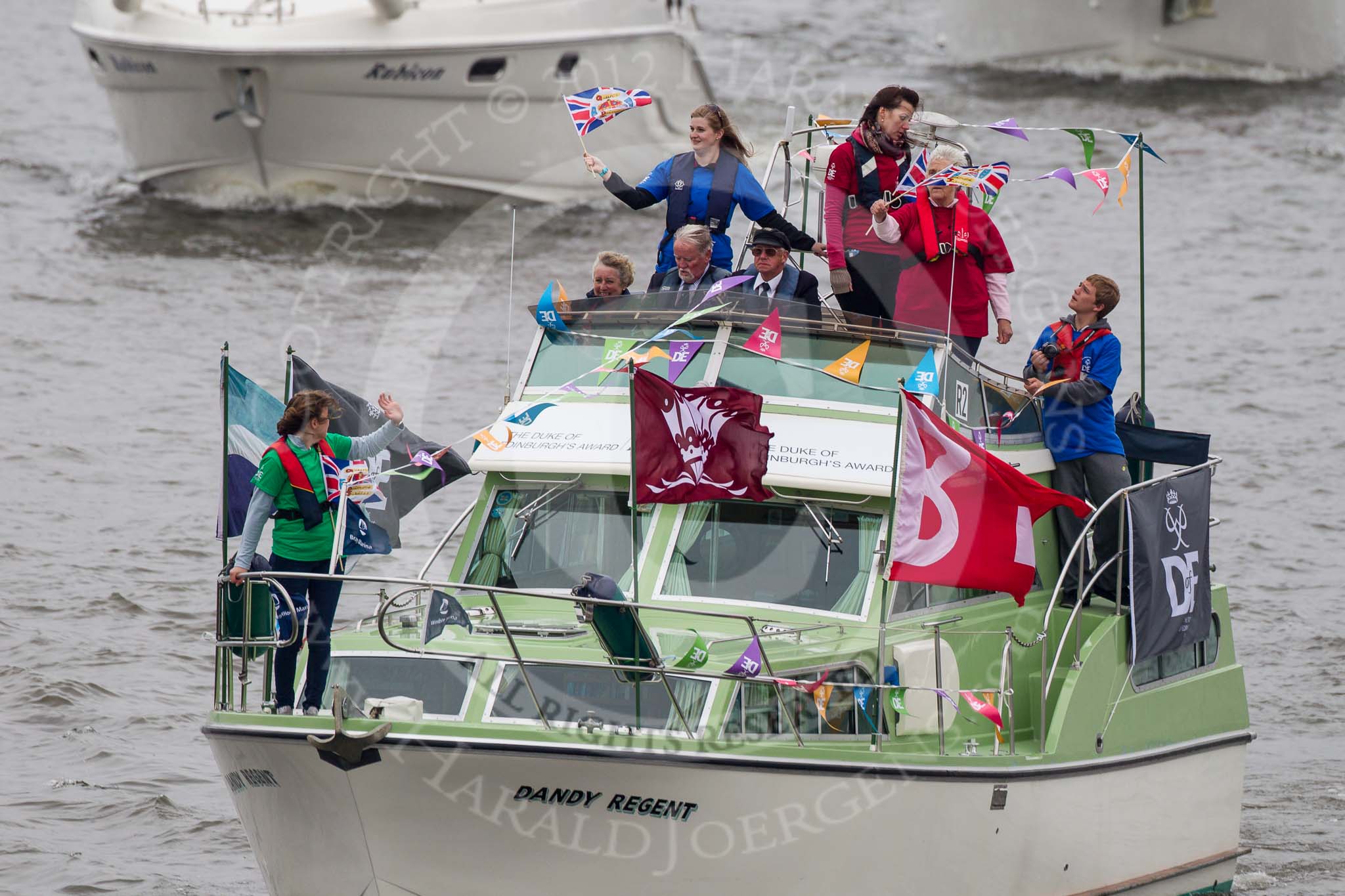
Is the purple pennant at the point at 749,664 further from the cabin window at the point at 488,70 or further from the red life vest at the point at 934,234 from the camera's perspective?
the cabin window at the point at 488,70

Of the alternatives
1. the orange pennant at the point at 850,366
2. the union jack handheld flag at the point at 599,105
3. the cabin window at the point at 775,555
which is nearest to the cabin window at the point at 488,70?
the union jack handheld flag at the point at 599,105

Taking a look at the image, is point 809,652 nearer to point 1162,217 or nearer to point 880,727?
point 880,727

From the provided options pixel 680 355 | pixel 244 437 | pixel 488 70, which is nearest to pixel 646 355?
pixel 680 355

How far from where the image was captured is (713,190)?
42.9 feet

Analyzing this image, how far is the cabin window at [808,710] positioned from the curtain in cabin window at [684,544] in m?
1.14

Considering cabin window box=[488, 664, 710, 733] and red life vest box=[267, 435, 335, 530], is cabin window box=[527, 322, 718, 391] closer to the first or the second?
red life vest box=[267, 435, 335, 530]

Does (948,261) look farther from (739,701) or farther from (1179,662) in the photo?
(739,701)

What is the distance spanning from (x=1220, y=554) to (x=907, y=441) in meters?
10.4

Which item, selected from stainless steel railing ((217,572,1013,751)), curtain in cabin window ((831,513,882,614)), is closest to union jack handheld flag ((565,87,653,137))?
curtain in cabin window ((831,513,882,614))

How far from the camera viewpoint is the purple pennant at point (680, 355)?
12.2 meters

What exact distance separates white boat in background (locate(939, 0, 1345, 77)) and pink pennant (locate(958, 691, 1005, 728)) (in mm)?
30286

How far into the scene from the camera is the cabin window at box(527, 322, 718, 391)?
12.4m

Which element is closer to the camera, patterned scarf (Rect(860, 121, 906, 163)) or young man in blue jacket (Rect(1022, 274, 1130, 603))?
young man in blue jacket (Rect(1022, 274, 1130, 603))

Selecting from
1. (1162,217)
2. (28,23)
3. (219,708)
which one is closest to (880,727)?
(219,708)
